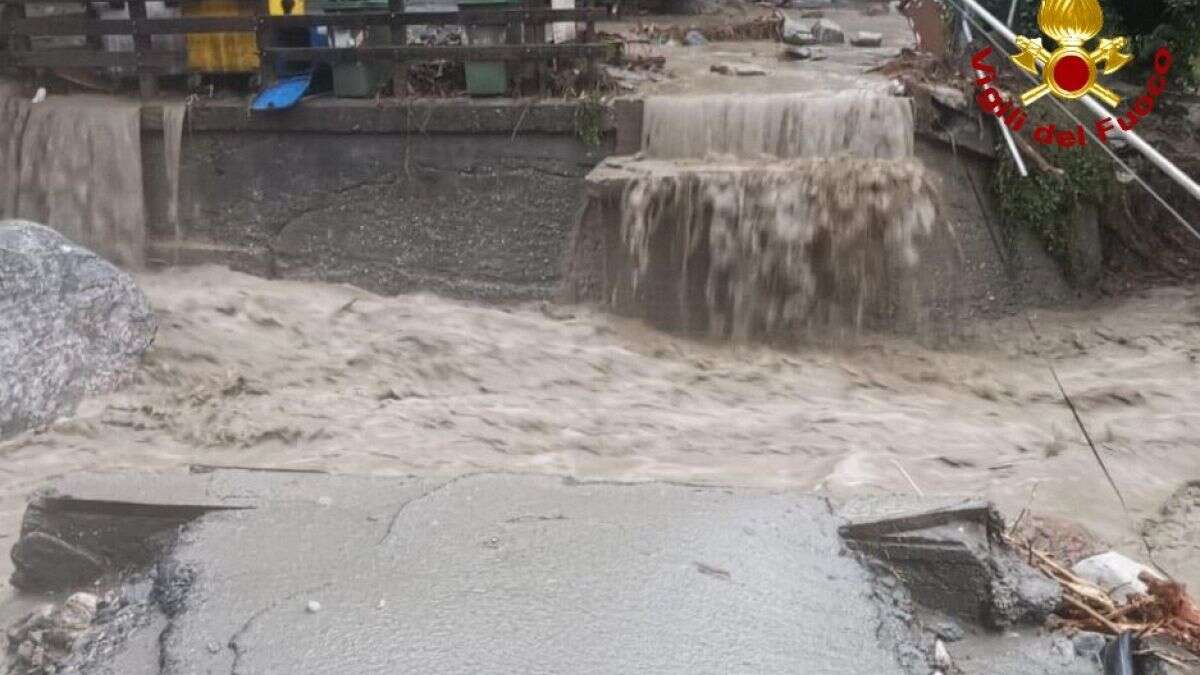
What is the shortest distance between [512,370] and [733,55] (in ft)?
14.5

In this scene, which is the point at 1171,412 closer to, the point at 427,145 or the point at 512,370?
the point at 512,370

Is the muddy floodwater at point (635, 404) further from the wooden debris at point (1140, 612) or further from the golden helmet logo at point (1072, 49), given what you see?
the golden helmet logo at point (1072, 49)

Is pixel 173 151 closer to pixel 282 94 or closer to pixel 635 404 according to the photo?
pixel 282 94

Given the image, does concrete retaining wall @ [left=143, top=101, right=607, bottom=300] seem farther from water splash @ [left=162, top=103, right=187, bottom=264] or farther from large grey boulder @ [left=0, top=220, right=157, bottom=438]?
large grey boulder @ [left=0, top=220, right=157, bottom=438]

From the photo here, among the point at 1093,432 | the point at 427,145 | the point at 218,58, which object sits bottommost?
the point at 1093,432

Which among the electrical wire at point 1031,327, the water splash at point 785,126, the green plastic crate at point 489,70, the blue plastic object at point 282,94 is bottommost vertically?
the electrical wire at point 1031,327

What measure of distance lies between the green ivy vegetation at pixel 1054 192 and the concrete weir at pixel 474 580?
4773 mm

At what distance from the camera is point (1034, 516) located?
426cm

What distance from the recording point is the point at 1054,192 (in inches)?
307

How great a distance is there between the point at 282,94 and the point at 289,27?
496 millimetres

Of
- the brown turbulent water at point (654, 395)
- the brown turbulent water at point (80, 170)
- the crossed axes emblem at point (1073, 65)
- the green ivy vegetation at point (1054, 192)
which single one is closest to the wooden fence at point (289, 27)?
the brown turbulent water at point (80, 170)

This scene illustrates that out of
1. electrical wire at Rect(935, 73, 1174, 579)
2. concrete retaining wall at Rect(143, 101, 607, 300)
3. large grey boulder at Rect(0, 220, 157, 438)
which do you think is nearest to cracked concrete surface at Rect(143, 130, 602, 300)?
concrete retaining wall at Rect(143, 101, 607, 300)

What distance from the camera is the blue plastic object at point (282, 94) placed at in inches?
309

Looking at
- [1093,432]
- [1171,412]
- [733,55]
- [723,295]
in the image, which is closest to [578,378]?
[723,295]
